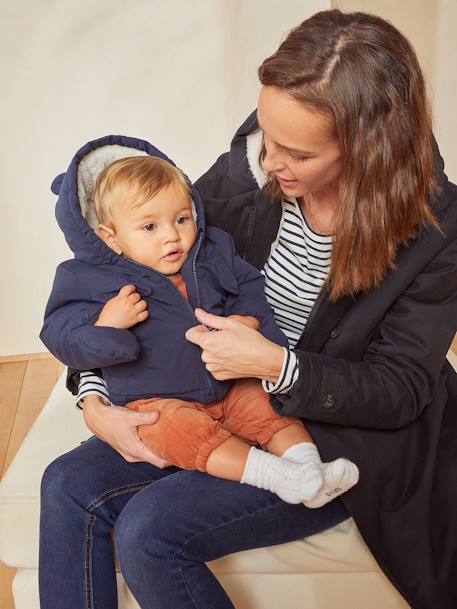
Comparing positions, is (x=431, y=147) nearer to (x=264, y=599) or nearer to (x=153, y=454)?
(x=153, y=454)

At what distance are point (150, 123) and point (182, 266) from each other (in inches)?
55.8

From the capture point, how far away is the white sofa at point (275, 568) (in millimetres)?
1532

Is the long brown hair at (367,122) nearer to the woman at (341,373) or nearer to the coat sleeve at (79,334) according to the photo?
the woman at (341,373)

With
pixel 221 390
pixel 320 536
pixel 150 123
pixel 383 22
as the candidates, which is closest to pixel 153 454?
pixel 221 390

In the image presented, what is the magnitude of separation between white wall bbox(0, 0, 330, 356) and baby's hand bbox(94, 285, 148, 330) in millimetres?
1515

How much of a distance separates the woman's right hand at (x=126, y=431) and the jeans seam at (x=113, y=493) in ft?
0.15

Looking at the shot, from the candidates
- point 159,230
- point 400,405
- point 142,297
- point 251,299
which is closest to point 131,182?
point 159,230

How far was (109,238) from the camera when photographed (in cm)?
164

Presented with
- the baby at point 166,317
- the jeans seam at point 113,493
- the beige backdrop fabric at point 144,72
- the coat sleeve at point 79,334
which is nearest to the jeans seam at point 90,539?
the jeans seam at point 113,493

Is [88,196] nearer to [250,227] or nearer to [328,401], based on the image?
[250,227]

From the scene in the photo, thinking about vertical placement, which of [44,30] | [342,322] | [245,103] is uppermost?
[44,30]

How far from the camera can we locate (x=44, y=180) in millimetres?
2971

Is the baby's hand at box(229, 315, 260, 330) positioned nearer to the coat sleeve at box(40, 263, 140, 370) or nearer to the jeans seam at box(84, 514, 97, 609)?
the coat sleeve at box(40, 263, 140, 370)

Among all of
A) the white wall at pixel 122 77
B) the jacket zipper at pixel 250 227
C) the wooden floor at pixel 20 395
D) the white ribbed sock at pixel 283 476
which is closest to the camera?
the white ribbed sock at pixel 283 476
